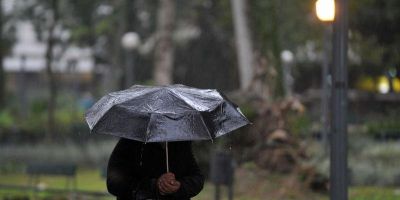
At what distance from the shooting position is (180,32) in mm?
40000

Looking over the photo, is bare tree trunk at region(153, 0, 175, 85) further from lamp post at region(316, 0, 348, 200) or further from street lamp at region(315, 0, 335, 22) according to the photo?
lamp post at region(316, 0, 348, 200)

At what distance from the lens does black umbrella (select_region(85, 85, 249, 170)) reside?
5.64 meters

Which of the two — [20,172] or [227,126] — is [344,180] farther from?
[20,172]

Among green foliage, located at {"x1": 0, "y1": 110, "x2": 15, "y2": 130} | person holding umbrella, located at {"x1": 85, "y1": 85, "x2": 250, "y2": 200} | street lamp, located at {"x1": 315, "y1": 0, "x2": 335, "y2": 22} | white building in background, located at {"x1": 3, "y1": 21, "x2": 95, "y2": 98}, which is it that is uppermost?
white building in background, located at {"x1": 3, "y1": 21, "x2": 95, "y2": 98}

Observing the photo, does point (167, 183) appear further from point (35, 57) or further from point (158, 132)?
point (35, 57)

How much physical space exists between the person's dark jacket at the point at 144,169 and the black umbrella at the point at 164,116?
0.78 feet

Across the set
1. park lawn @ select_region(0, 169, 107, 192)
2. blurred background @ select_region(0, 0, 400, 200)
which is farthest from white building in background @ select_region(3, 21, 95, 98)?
park lawn @ select_region(0, 169, 107, 192)

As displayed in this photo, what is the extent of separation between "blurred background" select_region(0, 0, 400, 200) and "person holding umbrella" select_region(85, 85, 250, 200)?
4.20 meters

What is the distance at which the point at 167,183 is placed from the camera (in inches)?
225

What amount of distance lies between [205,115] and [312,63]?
4419cm

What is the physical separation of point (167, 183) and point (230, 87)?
101 feet

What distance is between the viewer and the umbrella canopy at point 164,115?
5645 millimetres

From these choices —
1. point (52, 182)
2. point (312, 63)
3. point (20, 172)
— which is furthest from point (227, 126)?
point (312, 63)

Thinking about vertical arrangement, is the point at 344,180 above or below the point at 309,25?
below
